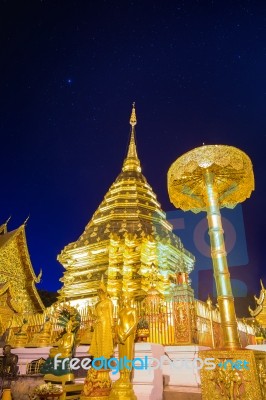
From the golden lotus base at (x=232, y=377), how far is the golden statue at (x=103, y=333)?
1.63 m

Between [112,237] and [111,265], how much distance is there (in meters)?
1.26

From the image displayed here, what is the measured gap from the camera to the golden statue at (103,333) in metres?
5.11

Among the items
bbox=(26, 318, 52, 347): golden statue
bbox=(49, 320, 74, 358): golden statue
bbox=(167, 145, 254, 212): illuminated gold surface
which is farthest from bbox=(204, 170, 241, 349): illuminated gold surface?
bbox=(26, 318, 52, 347): golden statue

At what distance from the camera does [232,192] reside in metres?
7.17

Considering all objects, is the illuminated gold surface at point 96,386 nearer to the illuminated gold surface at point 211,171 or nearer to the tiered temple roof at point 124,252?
the illuminated gold surface at point 211,171

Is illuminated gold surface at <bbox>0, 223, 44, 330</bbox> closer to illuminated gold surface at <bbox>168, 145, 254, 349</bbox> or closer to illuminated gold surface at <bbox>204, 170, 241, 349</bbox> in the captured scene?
illuminated gold surface at <bbox>168, 145, 254, 349</bbox>

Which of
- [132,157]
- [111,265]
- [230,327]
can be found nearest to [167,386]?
[230,327]

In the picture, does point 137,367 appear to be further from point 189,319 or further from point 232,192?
point 232,192

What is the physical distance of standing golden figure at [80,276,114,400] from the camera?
4.68 meters

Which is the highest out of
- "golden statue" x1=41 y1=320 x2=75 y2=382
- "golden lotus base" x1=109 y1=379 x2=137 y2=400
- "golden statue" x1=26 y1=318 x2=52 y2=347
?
"golden statue" x1=26 y1=318 x2=52 y2=347

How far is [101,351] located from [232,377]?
2.15 m

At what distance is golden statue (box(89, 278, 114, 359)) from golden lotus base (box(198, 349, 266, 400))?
1.63 m

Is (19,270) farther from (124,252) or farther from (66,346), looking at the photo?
(66,346)

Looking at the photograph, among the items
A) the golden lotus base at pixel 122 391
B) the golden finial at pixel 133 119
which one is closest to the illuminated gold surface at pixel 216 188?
the golden lotus base at pixel 122 391
